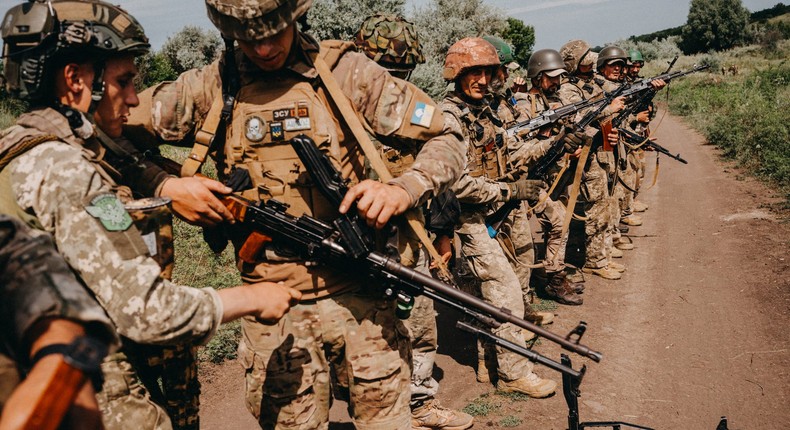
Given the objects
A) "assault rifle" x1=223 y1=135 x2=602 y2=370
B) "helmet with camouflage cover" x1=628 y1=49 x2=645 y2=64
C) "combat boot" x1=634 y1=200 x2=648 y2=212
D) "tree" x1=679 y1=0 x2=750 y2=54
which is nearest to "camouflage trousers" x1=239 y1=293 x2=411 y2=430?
"assault rifle" x1=223 y1=135 x2=602 y2=370

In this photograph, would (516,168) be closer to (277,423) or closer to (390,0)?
(277,423)

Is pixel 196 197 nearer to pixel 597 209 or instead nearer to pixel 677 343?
pixel 677 343

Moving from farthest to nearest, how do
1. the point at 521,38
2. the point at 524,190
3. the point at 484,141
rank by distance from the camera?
the point at 521,38
the point at 524,190
the point at 484,141

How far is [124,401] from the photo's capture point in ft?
6.49

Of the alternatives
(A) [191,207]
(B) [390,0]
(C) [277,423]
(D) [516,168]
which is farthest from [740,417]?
(B) [390,0]

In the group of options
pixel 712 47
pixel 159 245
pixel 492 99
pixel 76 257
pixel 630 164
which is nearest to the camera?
pixel 76 257

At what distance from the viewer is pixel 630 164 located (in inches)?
383

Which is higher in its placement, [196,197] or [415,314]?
[196,197]

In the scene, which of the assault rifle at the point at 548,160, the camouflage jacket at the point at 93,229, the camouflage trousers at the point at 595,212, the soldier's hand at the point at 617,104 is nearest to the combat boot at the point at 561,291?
the camouflage trousers at the point at 595,212

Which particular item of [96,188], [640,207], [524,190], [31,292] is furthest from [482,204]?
[640,207]

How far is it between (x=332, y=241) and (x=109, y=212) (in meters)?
0.97

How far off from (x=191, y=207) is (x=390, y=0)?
727 inches

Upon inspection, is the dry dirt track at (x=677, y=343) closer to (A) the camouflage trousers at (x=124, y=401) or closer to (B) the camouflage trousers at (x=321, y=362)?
(B) the camouflage trousers at (x=321, y=362)

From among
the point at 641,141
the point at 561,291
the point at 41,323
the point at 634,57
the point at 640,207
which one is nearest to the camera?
the point at 41,323
